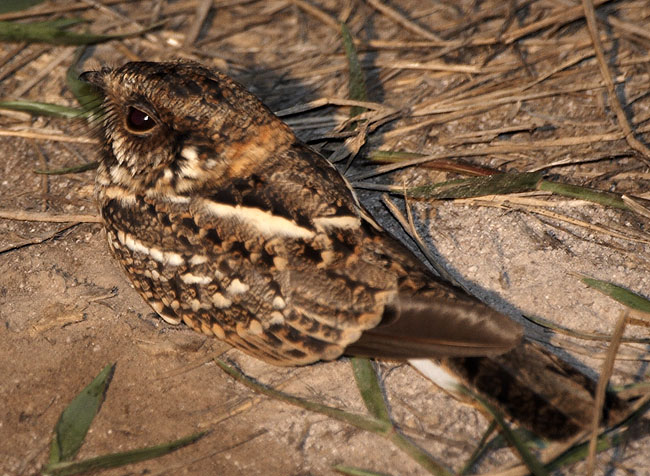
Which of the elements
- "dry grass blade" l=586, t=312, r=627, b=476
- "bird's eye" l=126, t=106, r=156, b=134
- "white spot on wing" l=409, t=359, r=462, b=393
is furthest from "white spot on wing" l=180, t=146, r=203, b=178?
"dry grass blade" l=586, t=312, r=627, b=476

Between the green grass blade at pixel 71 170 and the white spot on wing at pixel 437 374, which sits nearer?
the white spot on wing at pixel 437 374

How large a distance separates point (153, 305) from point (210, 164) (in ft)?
1.88

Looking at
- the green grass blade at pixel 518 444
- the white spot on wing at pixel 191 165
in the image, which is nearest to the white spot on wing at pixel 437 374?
the green grass blade at pixel 518 444

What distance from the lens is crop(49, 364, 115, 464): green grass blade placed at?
230 centimetres

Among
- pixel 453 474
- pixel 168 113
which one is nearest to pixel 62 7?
pixel 168 113

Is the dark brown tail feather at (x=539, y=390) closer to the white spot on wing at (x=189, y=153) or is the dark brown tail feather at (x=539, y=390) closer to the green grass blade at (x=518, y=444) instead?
the green grass blade at (x=518, y=444)

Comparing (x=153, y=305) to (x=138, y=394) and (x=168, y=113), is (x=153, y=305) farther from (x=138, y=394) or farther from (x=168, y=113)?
(x=168, y=113)

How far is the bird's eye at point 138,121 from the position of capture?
102 inches

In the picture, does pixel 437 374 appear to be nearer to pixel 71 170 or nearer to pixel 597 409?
pixel 597 409

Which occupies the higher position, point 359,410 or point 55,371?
point 359,410

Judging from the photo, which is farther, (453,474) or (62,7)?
(62,7)

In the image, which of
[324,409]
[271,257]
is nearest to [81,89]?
[271,257]

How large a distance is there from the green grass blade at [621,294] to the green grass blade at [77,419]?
1.78 meters

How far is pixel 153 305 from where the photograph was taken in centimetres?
266
